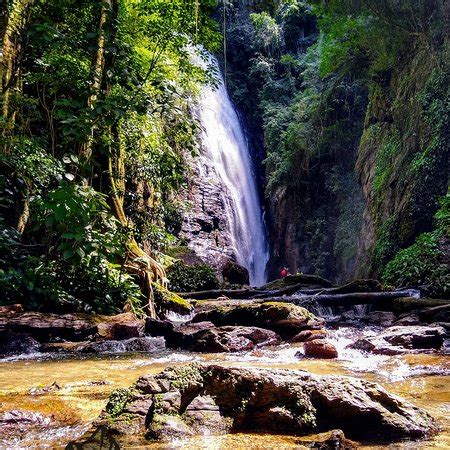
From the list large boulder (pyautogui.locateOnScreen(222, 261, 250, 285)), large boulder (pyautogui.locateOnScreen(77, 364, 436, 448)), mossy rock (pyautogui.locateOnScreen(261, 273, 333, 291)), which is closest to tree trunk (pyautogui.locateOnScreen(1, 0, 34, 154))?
large boulder (pyautogui.locateOnScreen(77, 364, 436, 448))

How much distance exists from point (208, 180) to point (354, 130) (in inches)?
311

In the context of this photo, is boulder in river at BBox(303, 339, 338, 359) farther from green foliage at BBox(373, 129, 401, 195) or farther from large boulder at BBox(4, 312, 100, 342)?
green foliage at BBox(373, 129, 401, 195)

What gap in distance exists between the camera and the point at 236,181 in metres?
26.3

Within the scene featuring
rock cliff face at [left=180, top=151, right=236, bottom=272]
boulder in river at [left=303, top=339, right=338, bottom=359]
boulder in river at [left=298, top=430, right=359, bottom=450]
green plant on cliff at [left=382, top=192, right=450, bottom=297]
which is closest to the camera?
boulder in river at [left=298, top=430, right=359, bottom=450]

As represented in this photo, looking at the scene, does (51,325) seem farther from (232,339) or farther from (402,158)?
(402,158)

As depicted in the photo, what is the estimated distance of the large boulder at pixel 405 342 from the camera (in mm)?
6078

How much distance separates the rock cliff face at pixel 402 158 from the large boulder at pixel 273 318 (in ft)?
25.5

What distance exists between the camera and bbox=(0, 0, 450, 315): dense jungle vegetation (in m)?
5.09

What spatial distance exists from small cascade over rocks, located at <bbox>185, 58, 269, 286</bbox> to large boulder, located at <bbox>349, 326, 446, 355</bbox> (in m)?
15.2

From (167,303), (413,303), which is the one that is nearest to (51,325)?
(167,303)

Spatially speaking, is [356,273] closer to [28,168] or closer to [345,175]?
[345,175]

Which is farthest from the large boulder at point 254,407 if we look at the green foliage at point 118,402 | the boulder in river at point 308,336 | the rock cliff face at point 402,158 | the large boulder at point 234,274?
the large boulder at point 234,274

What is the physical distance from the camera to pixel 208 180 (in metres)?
24.4

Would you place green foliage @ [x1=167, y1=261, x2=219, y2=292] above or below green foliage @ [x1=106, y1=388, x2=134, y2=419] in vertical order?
above
